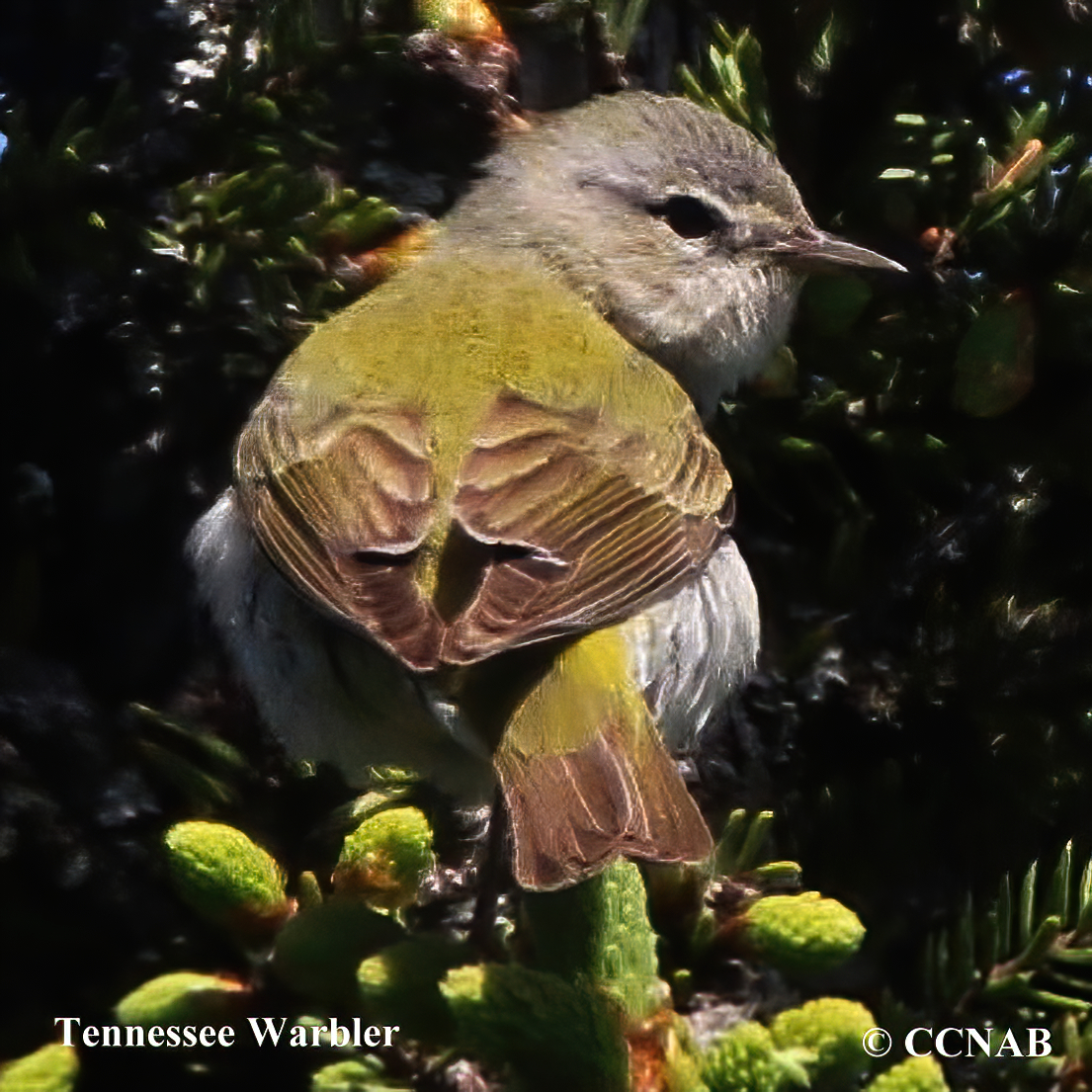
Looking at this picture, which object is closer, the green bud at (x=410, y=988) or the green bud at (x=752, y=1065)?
the green bud at (x=752, y=1065)

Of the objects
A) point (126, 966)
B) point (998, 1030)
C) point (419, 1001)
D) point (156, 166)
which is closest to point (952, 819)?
point (998, 1030)

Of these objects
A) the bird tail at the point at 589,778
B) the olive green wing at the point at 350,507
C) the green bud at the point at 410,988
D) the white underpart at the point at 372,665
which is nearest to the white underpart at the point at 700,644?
the white underpart at the point at 372,665

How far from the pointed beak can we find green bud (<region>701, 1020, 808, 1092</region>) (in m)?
1.56

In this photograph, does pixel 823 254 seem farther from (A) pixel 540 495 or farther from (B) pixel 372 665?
(B) pixel 372 665

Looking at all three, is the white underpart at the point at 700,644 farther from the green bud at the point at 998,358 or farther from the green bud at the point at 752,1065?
the green bud at the point at 752,1065

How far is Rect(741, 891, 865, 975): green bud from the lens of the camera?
6.23ft

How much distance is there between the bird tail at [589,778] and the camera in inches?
84.5

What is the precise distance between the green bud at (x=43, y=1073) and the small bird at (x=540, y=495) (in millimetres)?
659

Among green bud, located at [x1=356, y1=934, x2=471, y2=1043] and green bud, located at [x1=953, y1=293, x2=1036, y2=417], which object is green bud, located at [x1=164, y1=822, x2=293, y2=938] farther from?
green bud, located at [x1=953, y1=293, x2=1036, y2=417]

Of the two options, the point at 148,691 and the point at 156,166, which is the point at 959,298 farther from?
the point at 148,691

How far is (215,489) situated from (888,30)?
1631 millimetres

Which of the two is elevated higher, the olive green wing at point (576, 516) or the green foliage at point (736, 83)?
the green foliage at point (736, 83)

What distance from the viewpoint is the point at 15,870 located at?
2.61 meters

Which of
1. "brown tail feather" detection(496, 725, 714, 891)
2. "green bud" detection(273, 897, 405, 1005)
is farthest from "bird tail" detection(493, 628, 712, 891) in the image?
"green bud" detection(273, 897, 405, 1005)
